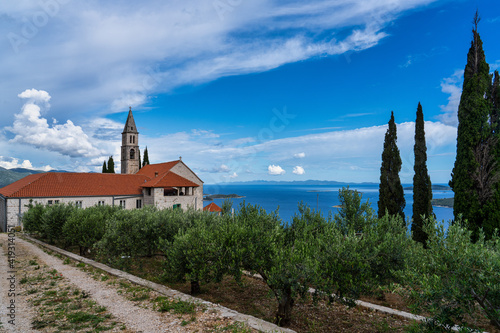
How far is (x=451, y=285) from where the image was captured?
18.4 feet

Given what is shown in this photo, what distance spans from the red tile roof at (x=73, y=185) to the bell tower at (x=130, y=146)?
11.6 m

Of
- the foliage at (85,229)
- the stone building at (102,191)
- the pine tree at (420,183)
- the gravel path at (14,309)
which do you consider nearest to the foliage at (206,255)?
the gravel path at (14,309)

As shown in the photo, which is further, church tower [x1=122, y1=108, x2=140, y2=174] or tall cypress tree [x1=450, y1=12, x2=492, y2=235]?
church tower [x1=122, y1=108, x2=140, y2=174]

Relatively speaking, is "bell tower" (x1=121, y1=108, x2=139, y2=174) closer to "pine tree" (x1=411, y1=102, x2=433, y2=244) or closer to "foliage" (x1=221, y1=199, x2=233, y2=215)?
"foliage" (x1=221, y1=199, x2=233, y2=215)

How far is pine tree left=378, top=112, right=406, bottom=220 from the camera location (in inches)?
1171

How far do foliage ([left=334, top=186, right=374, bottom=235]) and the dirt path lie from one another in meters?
6.57

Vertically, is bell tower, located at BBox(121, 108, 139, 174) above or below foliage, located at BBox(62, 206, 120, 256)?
above

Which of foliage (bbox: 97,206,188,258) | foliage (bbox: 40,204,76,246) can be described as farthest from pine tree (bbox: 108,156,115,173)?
foliage (bbox: 97,206,188,258)

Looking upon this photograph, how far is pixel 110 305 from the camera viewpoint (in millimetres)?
9781

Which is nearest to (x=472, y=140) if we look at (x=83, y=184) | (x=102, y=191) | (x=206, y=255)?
(x=206, y=255)

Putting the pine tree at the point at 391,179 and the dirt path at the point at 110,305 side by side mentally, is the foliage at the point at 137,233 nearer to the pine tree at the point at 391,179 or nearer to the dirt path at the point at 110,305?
the dirt path at the point at 110,305

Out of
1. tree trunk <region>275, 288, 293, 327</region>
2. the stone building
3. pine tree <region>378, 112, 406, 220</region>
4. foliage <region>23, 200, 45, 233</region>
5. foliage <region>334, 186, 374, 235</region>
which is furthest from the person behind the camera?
the stone building

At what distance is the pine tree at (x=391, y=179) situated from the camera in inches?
1171

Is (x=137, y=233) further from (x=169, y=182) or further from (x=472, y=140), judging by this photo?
(x=169, y=182)
